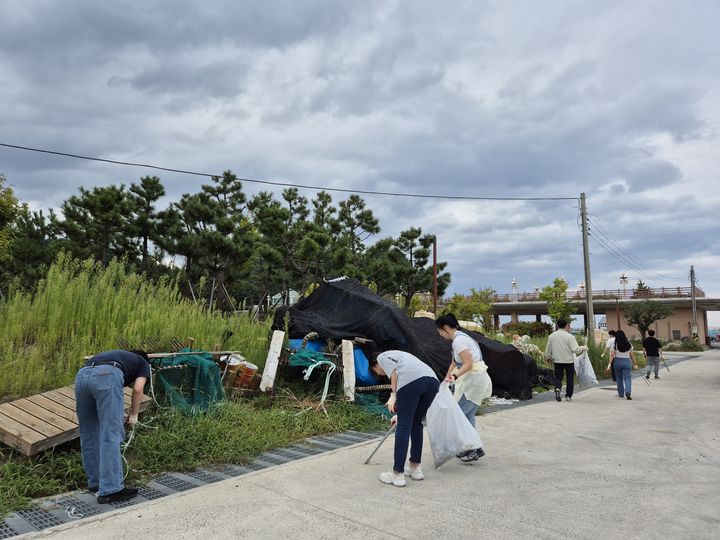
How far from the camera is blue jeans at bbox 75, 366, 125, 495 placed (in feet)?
13.3

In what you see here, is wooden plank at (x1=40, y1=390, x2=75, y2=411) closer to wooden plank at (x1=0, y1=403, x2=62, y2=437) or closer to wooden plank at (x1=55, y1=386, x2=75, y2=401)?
wooden plank at (x1=55, y1=386, x2=75, y2=401)

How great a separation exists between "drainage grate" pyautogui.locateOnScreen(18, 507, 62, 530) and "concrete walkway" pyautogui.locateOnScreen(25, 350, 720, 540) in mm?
170

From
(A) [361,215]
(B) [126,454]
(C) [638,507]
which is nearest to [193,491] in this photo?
(B) [126,454]

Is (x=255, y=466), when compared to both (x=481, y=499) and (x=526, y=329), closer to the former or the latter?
(x=481, y=499)

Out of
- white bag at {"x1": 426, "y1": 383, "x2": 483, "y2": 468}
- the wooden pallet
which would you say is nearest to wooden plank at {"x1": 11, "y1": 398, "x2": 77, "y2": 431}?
the wooden pallet

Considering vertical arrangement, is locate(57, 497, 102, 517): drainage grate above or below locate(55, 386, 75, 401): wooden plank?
below

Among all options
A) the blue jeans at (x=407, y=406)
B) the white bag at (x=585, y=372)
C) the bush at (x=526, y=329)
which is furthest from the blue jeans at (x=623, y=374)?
the bush at (x=526, y=329)

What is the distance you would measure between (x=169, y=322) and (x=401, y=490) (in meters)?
4.52

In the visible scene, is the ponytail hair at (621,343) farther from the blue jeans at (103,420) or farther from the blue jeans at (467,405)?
the blue jeans at (103,420)

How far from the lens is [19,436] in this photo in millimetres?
4387

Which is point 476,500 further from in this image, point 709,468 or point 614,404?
point 614,404

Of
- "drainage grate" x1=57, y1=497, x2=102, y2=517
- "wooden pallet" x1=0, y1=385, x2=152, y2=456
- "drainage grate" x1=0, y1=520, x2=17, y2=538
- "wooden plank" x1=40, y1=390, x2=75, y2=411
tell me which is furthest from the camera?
"wooden plank" x1=40, y1=390, x2=75, y2=411

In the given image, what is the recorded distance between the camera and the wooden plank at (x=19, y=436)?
4348 mm

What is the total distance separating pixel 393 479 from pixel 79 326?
4744 millimetres
